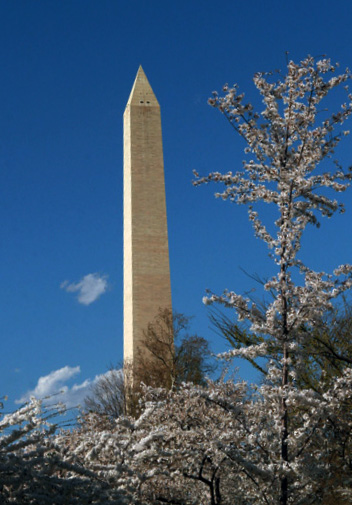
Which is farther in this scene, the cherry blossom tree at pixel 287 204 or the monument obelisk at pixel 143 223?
the monument obelisk at pixel 143 223

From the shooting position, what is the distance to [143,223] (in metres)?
35.5

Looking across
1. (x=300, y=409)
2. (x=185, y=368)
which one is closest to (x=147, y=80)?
(x=185, y=368)

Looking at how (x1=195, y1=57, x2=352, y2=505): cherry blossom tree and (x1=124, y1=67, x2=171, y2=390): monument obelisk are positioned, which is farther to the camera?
(x1=124, y1=67, x2=171, y2=390): monument obelisk

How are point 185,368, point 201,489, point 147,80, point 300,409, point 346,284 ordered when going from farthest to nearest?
1. point 147,80
2. point 185,368
3. point 300,409
4. point 201,489
5. point 346,284

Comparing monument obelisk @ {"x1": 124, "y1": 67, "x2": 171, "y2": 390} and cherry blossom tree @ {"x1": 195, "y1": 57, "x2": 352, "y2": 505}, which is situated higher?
monument obelisk @ {"x1": 124, "y1": 67, "x2": 171, "y2": 390}

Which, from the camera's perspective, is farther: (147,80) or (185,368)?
(147,80)

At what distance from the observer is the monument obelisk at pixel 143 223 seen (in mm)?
34031

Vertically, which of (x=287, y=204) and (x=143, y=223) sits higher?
(x=143, y=223)

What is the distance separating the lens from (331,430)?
403 inches

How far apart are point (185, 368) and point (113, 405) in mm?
3677

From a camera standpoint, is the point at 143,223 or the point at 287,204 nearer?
the point at 287,204

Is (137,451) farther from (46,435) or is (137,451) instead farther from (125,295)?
(125,295)

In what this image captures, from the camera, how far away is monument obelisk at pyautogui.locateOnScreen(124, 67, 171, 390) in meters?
34.0

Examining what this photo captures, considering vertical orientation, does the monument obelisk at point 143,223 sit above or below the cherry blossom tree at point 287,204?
above
